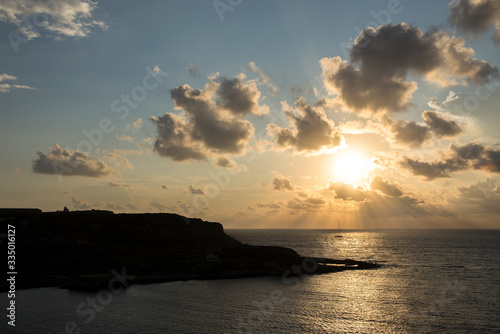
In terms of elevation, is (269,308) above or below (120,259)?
below

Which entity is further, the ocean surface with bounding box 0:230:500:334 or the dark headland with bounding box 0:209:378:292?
the dark headland with bounding box 0:209:378:292

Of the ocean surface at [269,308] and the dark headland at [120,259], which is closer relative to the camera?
the ocean surface at [269,308]

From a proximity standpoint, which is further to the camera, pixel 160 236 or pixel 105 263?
pixel 160 236

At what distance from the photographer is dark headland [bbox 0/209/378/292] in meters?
89.9

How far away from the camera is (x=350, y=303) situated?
72125 millimetres

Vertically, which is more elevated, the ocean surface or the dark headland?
the dark headland

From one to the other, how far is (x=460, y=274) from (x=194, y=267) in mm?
79595

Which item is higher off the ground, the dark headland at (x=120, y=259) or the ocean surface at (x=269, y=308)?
the dark headland at (x=120, y=259)

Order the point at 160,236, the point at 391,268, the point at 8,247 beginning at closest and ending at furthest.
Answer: the point at 8,247 < the point at 391,268 < the point at 160,236

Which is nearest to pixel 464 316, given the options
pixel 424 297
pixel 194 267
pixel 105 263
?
pixel 424 297

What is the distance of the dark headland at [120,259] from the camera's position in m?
89.9

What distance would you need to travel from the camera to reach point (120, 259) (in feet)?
353

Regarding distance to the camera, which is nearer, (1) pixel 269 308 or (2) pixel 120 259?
(1) pixel 269 308

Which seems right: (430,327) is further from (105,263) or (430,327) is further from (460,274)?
(105,263)
